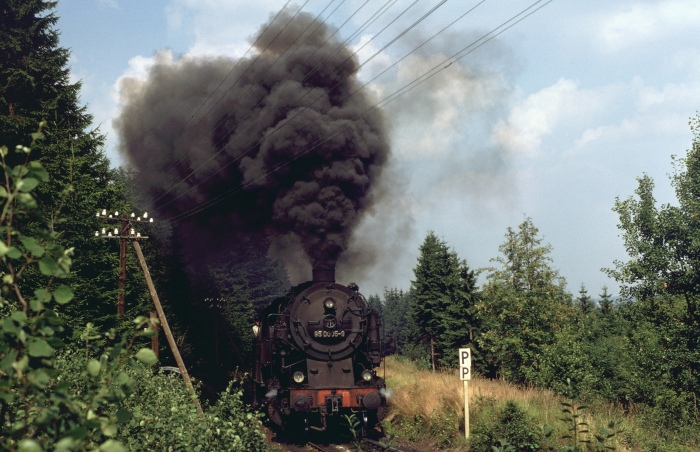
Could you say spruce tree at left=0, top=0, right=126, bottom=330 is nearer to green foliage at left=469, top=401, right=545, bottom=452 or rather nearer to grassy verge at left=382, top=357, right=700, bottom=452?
grassy verge at left=382, top=357, right=700, bottom=452

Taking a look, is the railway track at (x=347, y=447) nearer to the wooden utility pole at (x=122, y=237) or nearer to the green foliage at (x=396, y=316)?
the wooden utility pole at (x=122, y=237)

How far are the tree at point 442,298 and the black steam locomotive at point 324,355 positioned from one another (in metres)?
24.2

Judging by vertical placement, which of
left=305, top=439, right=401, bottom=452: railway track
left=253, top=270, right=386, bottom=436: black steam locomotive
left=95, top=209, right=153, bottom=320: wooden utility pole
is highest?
left=95, top=209, right=153, bottom=320: wooden utility pole

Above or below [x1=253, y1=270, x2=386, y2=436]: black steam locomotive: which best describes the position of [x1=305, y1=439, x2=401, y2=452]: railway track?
below

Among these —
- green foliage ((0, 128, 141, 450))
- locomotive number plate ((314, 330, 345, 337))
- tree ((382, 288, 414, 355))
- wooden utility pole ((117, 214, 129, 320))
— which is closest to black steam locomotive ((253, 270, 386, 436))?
locomotive number plate ((314, 330, 345, 337))

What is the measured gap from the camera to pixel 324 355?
1313 cm

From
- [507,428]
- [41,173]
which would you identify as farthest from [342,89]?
[41,173]

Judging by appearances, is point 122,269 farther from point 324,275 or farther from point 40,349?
point 40,349

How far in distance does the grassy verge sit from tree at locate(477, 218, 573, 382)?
582 cm

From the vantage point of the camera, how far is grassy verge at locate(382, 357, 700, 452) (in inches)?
424

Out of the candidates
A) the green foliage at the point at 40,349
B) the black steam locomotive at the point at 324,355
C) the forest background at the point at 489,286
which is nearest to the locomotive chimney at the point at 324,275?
the black steam locomotive at the point at 324,355

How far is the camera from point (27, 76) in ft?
79.2

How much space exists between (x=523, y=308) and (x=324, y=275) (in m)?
13.8

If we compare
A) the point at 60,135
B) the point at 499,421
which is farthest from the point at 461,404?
the point at 60,135
